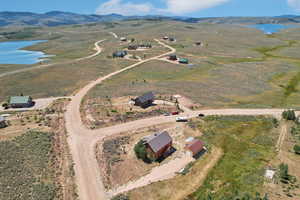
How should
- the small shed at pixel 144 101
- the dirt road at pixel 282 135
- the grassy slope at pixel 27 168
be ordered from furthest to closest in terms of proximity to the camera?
the small shed at pixel 144 101 → the dirt road at pixel 282 135 → the grassy slope at pixel 27 168

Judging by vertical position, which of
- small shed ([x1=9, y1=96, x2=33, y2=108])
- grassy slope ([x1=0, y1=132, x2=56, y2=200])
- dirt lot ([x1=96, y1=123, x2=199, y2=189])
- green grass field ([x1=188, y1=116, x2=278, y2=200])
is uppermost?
small shed ([x1=9, y1=96, x2=33, y2=108])

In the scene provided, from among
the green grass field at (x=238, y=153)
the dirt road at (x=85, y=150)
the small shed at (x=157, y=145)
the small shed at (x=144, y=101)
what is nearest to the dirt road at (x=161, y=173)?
the small shed at (x=157, y=145)

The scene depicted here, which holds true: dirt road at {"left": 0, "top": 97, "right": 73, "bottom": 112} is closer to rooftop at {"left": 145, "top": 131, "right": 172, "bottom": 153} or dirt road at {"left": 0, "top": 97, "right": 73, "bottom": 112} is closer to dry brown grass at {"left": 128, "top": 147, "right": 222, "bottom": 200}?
rooftop at {"left": 145, "top": 131, "right": 172, "bottom": 153}

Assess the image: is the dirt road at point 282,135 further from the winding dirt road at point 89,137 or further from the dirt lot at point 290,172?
the winding dirt road at point 89,137

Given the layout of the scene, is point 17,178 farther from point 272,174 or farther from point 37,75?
point 37,75

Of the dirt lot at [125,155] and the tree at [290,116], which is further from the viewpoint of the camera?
the tree at [290,116]

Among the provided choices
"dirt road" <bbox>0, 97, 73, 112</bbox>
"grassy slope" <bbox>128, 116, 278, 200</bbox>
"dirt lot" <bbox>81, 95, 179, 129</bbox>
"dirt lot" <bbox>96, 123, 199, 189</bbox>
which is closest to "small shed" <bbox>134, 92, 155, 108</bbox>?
"dirt lot" <bbox>81, 95, 179, 129</bbox>

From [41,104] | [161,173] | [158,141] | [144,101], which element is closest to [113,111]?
[144,101]
